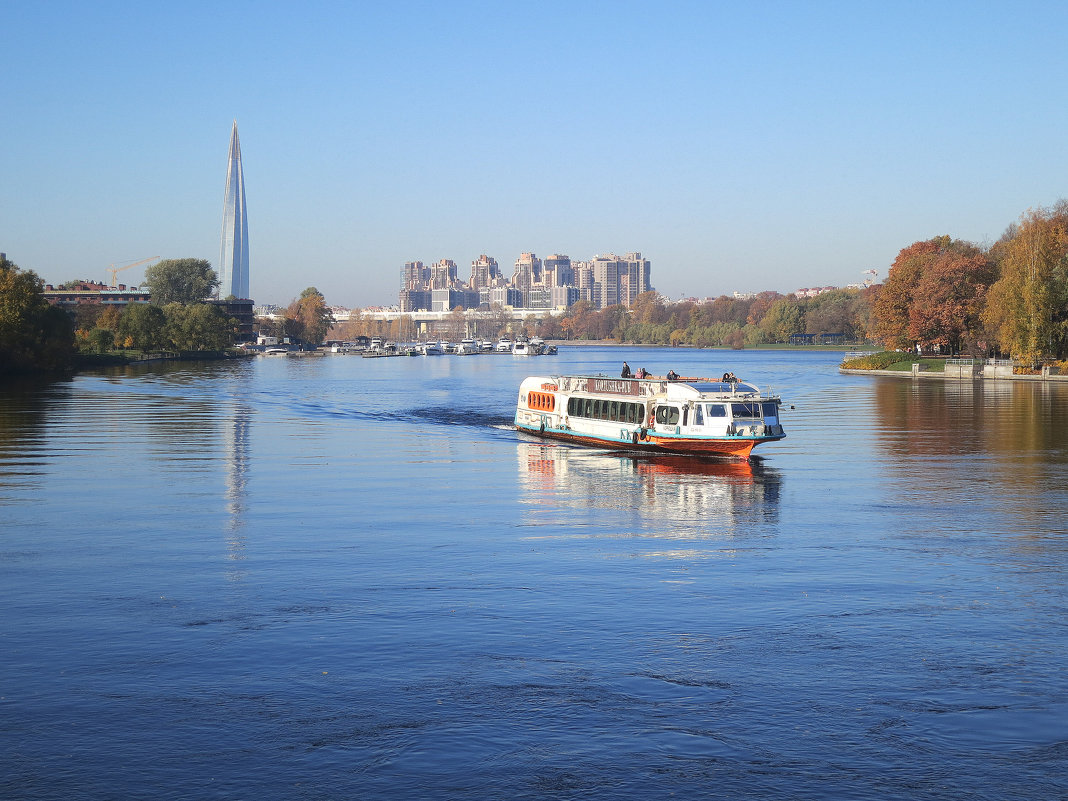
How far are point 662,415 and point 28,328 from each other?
92.3 m

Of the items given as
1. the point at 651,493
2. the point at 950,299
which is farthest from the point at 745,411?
the point at 950,299

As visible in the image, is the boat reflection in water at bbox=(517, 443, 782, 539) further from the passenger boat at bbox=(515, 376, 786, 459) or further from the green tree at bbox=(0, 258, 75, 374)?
the green tree at bbox=(0, 258, 75, 374)

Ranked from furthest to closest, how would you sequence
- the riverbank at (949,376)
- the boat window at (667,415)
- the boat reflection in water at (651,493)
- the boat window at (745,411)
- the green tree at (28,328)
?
the riverbank at (949,376) < the green tree at (28,328) < the boat window at (667,415) < the boat window at (745,411) < the boat reflection in water at (651,493)

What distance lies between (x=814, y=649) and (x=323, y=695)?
9.24m

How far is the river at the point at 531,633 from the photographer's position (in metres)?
15.7

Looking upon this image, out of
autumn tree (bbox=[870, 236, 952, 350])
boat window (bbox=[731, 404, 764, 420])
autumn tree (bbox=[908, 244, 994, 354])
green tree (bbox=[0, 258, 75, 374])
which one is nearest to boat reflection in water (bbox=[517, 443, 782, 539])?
boat window (bbox=[731, 404, 764, 420])

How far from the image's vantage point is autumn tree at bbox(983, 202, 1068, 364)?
124000mm

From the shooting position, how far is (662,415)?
57.3 meters

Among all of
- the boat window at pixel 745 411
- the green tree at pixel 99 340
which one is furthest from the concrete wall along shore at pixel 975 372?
the green tree at pixel 99 340

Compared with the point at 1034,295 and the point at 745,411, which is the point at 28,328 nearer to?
the point at 745,411

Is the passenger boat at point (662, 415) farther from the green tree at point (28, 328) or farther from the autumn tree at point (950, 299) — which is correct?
the autumn tree at point (950, 299)

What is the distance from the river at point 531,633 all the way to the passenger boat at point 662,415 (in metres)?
4.87

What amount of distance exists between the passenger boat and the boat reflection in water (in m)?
1.06

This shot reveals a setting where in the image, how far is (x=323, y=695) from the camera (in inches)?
726
